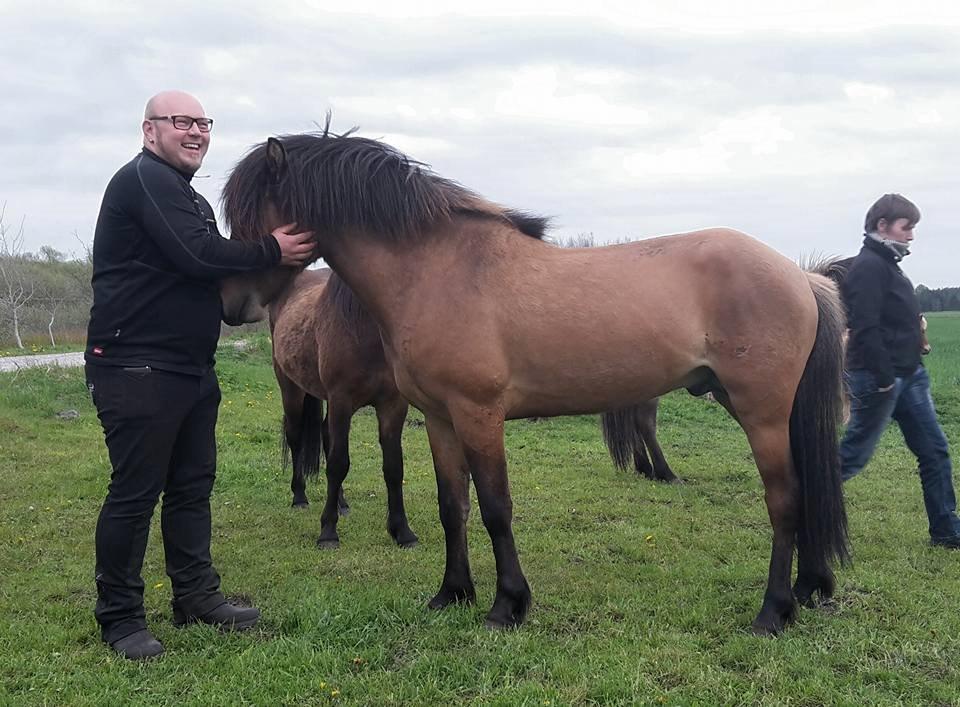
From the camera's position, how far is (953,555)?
4820 mm

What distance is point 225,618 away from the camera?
3762mm

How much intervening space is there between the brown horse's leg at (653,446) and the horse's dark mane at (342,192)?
165 inches

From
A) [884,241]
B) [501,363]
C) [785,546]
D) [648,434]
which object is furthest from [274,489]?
[884,241]

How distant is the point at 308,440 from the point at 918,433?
16.5 ft

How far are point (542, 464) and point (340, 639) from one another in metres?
5.03

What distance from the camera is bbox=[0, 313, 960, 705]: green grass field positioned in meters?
3.05

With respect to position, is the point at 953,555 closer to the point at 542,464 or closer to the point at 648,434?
the point at 648,434

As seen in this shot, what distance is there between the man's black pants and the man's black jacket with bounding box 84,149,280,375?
0.41 ft

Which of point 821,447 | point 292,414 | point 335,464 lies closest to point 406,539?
point 335,464

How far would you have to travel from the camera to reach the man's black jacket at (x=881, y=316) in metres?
4.73

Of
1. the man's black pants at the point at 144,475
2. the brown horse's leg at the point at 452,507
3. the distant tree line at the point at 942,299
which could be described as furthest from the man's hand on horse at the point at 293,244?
the distant tree line at the point at 942,299

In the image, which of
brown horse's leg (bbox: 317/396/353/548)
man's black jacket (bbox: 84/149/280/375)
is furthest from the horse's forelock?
brown horse's leg (bbox: 317/396/353/548)

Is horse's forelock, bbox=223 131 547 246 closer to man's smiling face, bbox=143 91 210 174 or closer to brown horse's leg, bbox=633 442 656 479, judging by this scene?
man's smiling face, bbox=143 91 210 174

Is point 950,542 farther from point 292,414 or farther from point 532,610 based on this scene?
point 292,414
